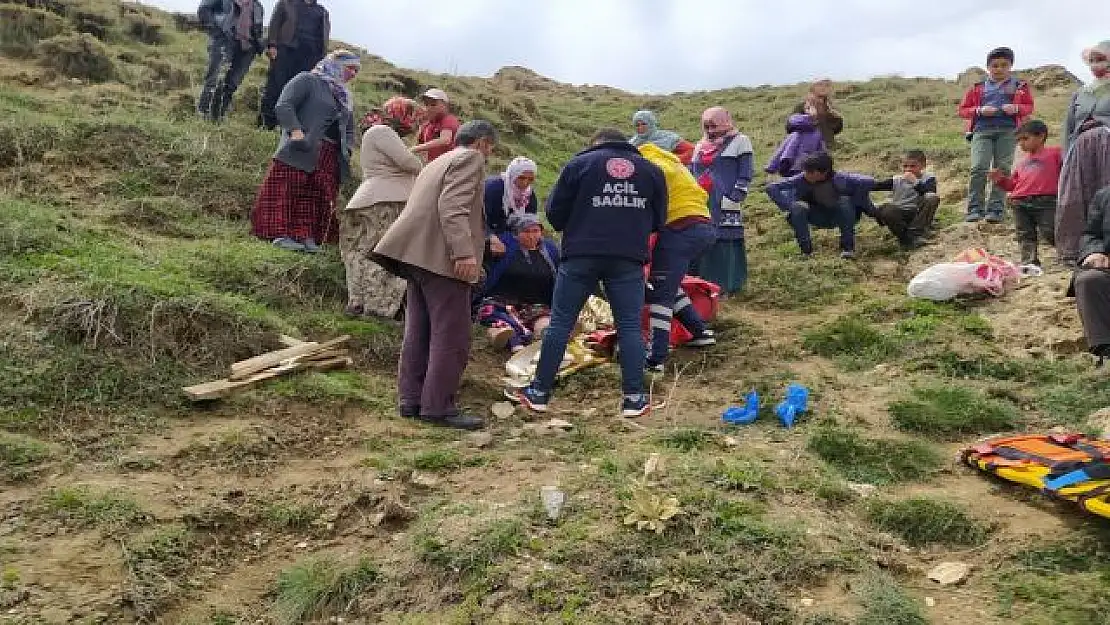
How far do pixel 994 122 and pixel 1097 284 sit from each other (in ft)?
12.7

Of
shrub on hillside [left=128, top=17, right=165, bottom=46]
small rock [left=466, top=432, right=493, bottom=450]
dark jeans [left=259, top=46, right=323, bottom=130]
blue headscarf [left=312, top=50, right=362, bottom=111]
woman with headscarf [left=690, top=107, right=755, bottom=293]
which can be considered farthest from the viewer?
shrub on hillside [left=128, top=17, right=165, bottom=46]

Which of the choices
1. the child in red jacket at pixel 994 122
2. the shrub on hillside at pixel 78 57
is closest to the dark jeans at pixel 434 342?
the child in red jacket at pixel 994 122

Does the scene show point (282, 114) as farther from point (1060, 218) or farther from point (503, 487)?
point (1060, 218)

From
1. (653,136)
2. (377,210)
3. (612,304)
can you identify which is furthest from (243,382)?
(653,136)

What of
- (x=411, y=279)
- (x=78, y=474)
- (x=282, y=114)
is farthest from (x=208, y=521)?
(x=282, y=114)

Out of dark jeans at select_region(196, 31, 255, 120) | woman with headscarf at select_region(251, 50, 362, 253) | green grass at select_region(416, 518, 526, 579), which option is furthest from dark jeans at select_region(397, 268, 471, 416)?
dark jeans at select_region(196, 31, 255, 120)

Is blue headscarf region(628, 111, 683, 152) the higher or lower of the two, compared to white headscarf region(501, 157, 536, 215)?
higher

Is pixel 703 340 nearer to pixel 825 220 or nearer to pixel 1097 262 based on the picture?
pixel 1097 262

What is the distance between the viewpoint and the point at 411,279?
520cm

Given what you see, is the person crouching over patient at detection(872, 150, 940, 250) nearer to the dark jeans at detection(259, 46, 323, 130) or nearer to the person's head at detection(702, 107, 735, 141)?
the person's head at detection(702, 107, 735, 141)

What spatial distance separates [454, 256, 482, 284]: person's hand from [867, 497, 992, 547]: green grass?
2432mm

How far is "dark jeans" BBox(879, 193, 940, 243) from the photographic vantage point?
859 cm

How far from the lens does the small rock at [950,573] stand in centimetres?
355

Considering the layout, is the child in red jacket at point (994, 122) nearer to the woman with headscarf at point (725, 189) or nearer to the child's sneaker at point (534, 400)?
the woman with headscarf at point (725, 189)
